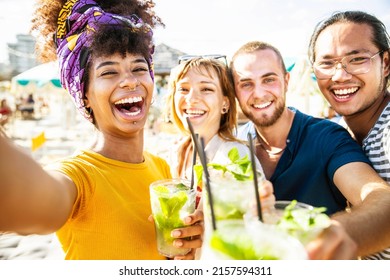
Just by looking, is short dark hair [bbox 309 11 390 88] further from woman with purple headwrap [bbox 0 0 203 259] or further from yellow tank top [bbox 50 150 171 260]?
yellow tank top [bbox 50 150 171 260]

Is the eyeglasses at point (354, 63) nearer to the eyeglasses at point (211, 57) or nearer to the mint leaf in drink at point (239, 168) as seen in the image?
the eyeglasses at point (211, 57)

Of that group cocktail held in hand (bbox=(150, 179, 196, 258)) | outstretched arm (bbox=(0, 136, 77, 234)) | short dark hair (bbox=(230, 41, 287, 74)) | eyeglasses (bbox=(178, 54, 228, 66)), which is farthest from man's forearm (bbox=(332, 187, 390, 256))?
eyeglasses (bbox=(178, 54, 228, 66))

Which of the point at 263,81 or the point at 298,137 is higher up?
the point at 263,81

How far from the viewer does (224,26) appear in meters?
1.71

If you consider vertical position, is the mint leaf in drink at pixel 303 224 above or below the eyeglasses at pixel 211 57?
below

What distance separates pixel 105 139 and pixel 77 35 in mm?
396

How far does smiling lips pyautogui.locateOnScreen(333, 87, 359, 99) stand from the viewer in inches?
62.3

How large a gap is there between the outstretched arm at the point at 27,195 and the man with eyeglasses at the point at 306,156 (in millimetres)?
766

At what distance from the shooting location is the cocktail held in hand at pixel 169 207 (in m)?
1.11

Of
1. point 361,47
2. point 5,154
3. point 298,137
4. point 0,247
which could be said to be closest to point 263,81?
point 298,137

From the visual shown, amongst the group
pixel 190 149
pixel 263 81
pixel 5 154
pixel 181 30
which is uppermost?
pixel 181 30

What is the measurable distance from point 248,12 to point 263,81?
33cm

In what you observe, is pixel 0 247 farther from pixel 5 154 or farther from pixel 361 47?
pixel 361 47

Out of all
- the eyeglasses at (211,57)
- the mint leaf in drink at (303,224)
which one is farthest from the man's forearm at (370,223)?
the eyeglasses at (211,57)
